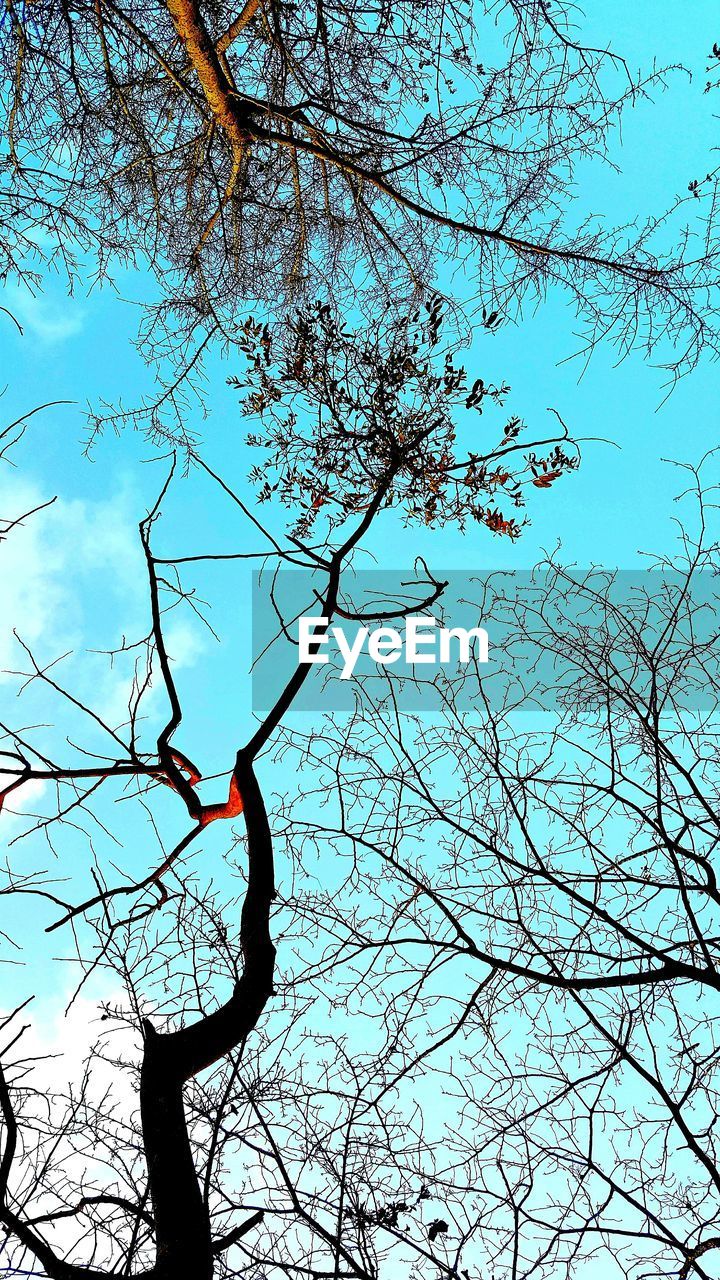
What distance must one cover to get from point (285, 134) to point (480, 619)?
9.82ft

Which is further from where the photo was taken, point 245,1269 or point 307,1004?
point 307,1004

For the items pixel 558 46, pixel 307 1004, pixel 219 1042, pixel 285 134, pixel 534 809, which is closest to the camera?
pixel 219 1042

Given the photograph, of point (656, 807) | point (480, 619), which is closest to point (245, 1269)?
point (656, 807)

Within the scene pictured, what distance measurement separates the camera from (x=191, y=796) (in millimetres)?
2699

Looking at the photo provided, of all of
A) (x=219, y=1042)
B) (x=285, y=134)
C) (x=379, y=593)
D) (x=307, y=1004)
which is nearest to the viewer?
(x=219, y=1042)

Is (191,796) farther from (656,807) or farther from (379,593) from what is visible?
(656,807)

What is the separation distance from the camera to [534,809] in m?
2.61

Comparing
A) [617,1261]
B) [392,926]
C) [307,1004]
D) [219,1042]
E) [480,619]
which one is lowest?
[617,1261]

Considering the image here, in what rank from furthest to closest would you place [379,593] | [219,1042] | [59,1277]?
[379,593]
[219,1042]
[59,1277]

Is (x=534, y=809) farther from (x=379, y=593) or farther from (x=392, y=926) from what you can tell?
(x=379, y=593)

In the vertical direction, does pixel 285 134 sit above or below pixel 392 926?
above

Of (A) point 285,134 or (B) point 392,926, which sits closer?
(B) point 392,926

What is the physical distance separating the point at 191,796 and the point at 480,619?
109 cm

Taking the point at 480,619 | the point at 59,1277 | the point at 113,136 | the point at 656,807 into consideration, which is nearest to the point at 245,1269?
the point at 59,1277
